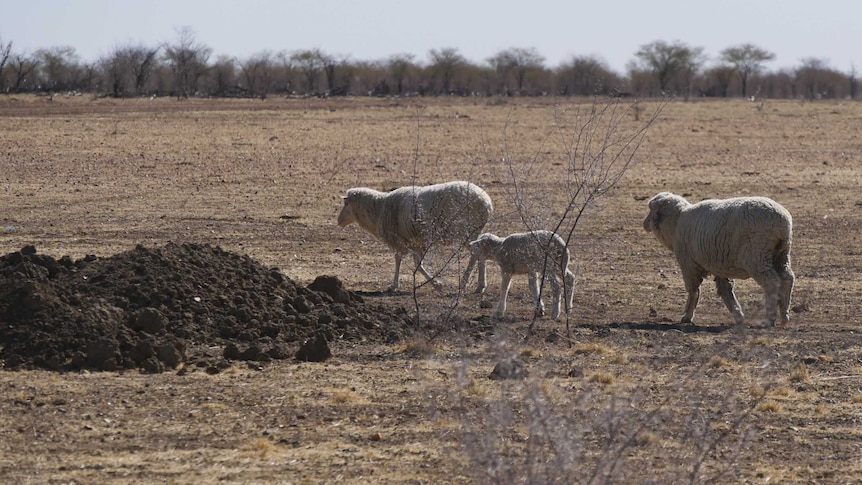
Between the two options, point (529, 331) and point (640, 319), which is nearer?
point (529, 331)

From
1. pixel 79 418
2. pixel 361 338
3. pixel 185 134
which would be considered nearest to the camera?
pixel 79 418

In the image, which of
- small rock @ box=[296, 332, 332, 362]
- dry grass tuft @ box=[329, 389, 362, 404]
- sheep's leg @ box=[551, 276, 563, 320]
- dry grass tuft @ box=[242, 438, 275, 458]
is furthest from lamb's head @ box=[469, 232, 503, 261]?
dry grass tuft @ box=[242, 438, 275, 458]

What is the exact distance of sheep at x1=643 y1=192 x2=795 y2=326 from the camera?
12656mm

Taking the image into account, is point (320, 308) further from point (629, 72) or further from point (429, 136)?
point (629, 72)

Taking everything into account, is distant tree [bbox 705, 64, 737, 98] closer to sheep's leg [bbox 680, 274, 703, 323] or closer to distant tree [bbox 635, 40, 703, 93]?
distant tree [bbox 635, 40, 703, 93]

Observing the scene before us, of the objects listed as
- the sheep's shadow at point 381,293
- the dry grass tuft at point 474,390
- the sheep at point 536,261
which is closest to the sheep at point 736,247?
the sheep at point 536,261

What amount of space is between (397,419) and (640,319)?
4.94 metres

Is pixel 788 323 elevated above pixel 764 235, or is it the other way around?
pixel 764 235

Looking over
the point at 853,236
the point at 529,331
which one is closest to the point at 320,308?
the point at 529,331

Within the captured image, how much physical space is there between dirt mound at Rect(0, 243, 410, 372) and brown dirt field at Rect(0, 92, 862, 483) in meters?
0.15

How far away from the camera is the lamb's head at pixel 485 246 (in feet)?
43.7

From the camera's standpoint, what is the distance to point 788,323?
41.8 feet

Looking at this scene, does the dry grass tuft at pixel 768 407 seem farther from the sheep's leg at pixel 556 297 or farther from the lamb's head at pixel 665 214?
the lamb's head at pixel 665 214

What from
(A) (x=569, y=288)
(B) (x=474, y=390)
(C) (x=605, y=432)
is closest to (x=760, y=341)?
(A) (x=569, y=288)
